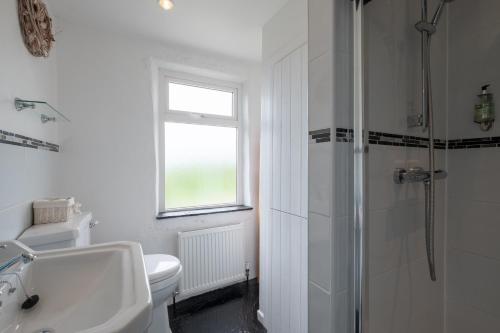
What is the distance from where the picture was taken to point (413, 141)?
0.97m

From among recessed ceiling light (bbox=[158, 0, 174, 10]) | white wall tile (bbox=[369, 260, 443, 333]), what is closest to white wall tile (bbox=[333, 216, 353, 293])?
white wall tile (bbox=[369, 260, 443, 333])

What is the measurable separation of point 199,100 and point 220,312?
1.86 meters

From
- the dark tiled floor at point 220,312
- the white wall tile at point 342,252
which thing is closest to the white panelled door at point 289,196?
the dark tiled floor at point 220,312

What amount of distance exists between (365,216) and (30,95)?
169cm

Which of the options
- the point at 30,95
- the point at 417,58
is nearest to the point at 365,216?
the point at 417,58

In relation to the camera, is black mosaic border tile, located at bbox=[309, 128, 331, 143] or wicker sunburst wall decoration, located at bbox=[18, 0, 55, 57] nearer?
black mosaic border tile, located at bbox=[309, 128, 331, 143]

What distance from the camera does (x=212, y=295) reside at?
1.99 m

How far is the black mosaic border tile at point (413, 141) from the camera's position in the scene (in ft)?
2.39

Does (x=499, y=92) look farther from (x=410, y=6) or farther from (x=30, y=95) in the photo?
(x=30, y=95)

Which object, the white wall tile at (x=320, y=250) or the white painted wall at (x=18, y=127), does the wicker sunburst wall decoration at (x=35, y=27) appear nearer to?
the white painted wall at (x=18, y=127)

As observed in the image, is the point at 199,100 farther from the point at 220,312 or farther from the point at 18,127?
the point at 220,312

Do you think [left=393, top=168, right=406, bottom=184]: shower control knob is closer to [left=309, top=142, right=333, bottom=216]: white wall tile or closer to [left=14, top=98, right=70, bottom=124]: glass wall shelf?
[left=309, top=142, right=333, bottom=216]: white wall tile

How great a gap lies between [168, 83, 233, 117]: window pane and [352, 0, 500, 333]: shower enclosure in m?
1.64

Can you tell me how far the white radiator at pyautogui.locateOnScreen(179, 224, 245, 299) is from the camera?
185 centimetres
